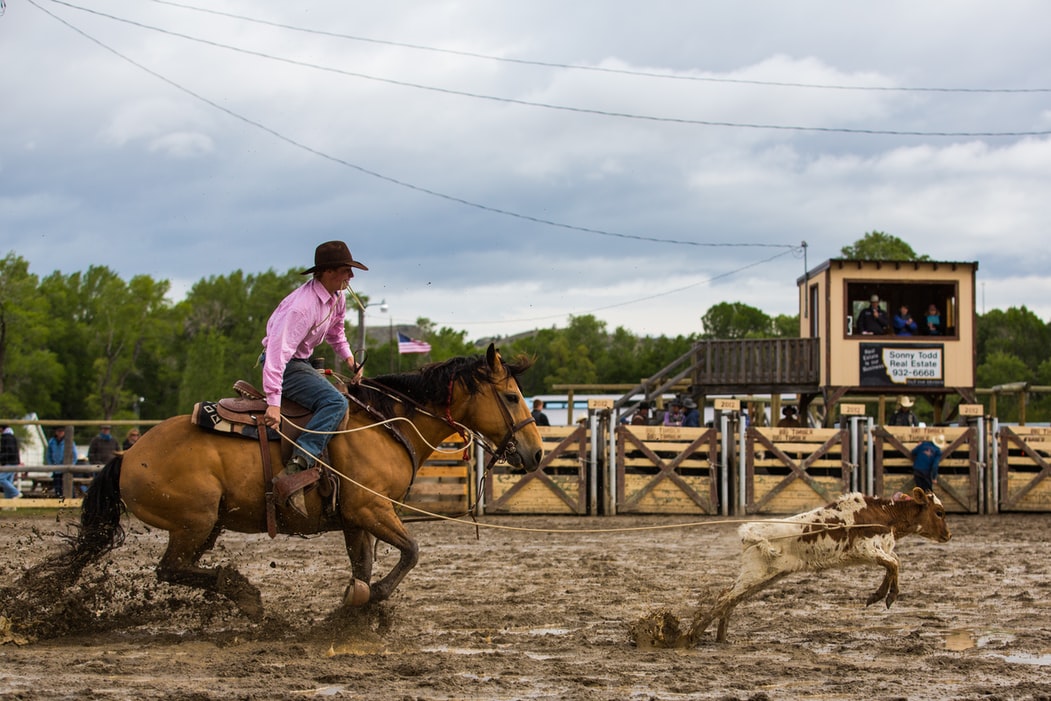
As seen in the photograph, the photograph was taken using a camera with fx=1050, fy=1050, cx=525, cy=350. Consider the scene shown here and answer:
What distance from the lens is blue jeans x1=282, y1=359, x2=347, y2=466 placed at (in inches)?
273

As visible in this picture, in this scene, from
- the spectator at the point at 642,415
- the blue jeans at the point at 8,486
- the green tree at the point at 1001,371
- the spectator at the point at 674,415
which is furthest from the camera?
the green tree at the point at 1001,371

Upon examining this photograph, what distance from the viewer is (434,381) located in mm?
7590

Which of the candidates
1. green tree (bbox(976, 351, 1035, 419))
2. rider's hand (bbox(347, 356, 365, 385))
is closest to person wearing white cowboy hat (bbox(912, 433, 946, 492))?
rider's hand (bbox(347, 356, 365, 385))

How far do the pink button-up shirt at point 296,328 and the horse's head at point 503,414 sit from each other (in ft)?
3.35

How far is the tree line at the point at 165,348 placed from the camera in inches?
2389

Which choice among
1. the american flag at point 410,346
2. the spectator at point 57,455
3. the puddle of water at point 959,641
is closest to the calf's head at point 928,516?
the puddle of water at point 959,641

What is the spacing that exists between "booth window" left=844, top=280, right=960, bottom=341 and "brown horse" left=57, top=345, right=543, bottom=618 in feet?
61.5

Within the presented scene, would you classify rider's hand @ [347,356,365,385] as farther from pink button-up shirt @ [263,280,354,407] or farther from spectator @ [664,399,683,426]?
spectator @ [664,399,683,426]

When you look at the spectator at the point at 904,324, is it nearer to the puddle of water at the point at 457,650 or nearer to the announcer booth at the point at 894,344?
the announcer booth at the point at 894,344

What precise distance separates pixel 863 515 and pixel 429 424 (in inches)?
119

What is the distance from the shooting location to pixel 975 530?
15.3m

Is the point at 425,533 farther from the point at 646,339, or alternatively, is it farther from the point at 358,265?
the point at 646,339

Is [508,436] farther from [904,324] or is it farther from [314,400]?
[904,324]

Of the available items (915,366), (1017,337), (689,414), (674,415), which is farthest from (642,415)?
(1017,337)
